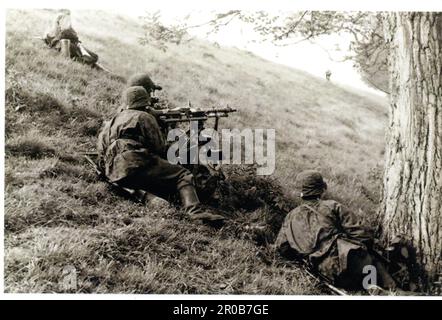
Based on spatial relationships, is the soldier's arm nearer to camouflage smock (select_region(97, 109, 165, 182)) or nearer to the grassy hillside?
the grassy hillside

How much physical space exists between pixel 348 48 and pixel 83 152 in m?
3.96

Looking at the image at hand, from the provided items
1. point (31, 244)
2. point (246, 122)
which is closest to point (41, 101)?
point (31, 244)

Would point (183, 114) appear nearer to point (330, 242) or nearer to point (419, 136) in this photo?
point (330, 242)

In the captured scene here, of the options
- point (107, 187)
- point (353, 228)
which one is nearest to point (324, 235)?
point (353, 228)

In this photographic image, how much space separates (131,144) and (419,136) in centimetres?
295

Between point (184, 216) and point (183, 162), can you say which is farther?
point (183, 162)

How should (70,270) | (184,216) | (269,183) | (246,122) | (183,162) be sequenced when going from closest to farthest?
1. (70,270)
2. (184,216)
3. (183,162)
4. (269,183)
5. (246,122)

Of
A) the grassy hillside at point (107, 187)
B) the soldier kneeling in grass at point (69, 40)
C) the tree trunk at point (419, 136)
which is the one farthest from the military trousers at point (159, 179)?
the soldier kneeling in grass at point (69, 40)

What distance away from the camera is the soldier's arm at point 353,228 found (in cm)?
461

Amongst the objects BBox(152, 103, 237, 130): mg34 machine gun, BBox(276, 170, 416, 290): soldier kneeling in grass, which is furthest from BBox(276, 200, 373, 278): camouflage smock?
BBox(152, 103, 237, 130): mg34 machine gun

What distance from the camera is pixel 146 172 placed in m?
5.04

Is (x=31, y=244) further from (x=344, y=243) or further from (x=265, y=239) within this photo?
(x=344, y=243)

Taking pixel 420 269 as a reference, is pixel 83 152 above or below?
above

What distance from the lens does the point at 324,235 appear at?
4.64m
